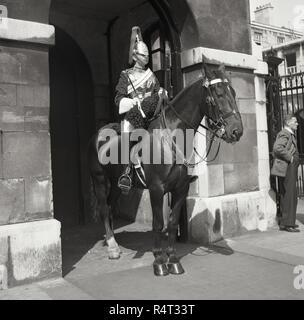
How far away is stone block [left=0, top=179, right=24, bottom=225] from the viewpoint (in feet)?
15.2

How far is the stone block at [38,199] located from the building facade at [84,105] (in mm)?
12

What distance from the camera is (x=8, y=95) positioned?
184 inches

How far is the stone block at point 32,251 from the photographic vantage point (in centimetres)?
460

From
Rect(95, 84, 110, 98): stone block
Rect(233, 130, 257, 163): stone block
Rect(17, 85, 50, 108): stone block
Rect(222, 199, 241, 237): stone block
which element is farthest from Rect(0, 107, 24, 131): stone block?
Rect(95, 84, 110, 98): stone block

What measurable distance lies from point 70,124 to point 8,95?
4.50 meters

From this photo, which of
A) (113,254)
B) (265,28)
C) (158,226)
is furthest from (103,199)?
(265,28)

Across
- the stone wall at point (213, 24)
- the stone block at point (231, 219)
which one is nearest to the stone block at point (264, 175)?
the stone block at point (231, 219)

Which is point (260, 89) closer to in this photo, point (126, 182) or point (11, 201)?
point (126, 182)

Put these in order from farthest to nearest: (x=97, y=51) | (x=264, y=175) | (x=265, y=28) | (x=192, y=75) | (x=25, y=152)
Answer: (x=265, y=28)
(x=97, y=51)
(x=264, y=175)
(x=192, y=75)
(x=25, y=152)

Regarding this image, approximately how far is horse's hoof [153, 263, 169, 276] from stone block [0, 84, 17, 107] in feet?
8.44
